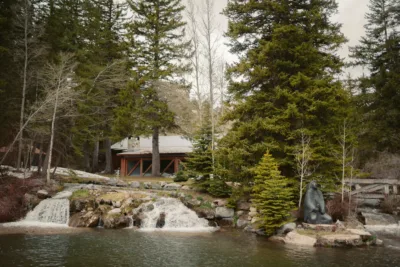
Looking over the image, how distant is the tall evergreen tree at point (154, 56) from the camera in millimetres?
28078

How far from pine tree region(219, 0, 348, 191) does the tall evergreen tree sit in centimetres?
1110

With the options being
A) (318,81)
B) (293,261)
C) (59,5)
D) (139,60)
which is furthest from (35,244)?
(59,5)

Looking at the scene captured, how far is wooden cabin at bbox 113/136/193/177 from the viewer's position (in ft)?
102

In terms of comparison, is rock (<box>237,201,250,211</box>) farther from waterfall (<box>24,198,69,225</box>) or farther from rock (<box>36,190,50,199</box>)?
rock (<box>36,190,50,199</box>)

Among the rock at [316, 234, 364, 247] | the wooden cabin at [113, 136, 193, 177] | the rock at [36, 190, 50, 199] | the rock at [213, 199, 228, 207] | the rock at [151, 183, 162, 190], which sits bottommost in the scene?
the rock at [316, 234, 364, 247]

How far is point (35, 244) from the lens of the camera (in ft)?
37.9

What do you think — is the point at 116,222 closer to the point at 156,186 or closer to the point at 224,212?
the point at 224,212

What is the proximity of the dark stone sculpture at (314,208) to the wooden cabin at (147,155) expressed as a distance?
1689cm

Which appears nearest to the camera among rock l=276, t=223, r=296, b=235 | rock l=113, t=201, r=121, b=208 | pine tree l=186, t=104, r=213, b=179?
rock l=276, t=223, r=296, b=235

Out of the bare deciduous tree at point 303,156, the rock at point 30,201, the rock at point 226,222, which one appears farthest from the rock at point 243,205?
the rock at point 30,201

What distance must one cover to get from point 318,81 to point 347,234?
25.2 ft

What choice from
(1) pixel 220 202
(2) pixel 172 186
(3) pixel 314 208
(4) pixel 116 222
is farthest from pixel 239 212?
(4) pixel 116 222

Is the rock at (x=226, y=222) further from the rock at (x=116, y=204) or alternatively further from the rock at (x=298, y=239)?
the rock at (x=116, y=204)

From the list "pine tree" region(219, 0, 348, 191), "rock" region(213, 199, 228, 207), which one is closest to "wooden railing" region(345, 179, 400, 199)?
"pine tree" region(219, 0, 348, 191)
